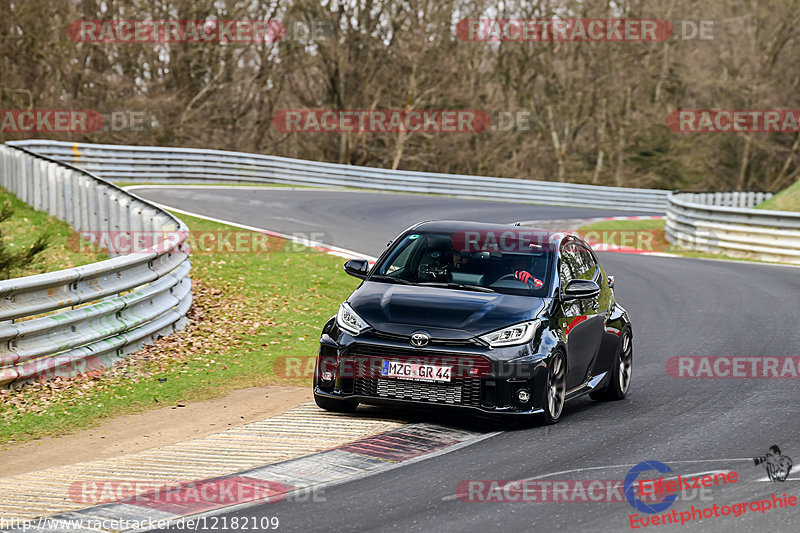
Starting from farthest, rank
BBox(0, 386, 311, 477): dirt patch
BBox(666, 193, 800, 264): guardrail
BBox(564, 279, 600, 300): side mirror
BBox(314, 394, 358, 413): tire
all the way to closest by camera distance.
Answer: BBox(666, 193, 800, 264): guardrail → BBox(564, 279, 600, 300): side mirror → BBox(314, 394, 358, 413): tire → BBox(0, 386, 311, 477): dirt patch

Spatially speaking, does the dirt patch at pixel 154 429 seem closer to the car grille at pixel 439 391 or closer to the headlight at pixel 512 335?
the car grille at pixel 439 391

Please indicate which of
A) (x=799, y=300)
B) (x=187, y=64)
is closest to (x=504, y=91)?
(x=187, y=64)

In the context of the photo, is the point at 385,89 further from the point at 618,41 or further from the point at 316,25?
the point at 618,41

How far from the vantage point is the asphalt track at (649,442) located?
5.98 m

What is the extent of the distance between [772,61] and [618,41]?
27.1 ft

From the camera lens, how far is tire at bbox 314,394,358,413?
863cm

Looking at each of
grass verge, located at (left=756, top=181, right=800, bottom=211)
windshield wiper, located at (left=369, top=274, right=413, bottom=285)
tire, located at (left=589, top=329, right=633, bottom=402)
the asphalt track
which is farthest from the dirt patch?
grass verge, located at (left=756, top=181, right=800, bottom=211)

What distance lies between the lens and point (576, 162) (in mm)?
56531

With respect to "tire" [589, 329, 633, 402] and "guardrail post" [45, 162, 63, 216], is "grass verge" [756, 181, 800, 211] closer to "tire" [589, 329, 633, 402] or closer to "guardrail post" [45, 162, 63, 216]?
"guardrail post" [45, 162, 63, 216]

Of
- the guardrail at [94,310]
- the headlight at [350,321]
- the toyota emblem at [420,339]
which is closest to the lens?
the toyota emblem at [420,339]

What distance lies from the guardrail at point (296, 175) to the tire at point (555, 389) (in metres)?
21.0

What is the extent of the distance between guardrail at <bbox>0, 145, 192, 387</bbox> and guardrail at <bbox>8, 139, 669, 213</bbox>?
628 inches

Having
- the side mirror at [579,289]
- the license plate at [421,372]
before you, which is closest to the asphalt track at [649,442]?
the license plate at [421,372]

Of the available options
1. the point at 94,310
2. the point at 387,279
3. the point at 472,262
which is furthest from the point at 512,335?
the point at 94,310
